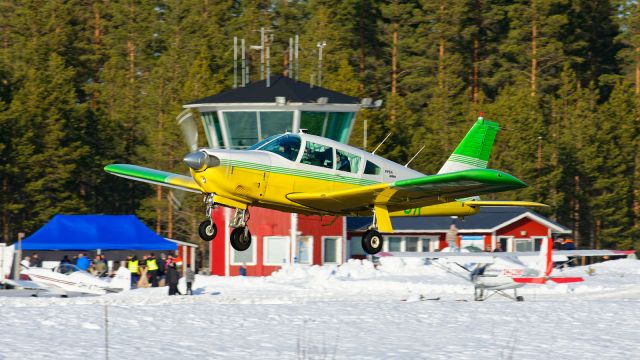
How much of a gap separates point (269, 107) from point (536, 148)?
28.7m

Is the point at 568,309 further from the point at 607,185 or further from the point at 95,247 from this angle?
the point at 607,185

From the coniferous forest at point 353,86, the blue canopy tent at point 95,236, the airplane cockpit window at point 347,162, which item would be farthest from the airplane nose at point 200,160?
the coniferous forest at point 353,86

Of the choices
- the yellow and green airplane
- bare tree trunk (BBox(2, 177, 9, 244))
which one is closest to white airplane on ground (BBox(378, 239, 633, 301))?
the yellow and green airplane

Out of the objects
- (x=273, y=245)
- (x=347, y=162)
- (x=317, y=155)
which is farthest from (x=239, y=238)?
(x=273, y=245)

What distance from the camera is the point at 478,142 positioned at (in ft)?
94.5

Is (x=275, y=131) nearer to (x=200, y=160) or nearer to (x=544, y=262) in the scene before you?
(x=544, y=262)

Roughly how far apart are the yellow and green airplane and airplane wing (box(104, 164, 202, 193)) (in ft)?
8.18

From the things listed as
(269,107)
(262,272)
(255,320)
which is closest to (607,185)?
(262,272)

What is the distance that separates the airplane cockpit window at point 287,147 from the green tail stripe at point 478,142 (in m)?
7.24

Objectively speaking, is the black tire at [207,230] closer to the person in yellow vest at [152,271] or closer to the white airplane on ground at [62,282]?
the white airplane on ground at [62,282]

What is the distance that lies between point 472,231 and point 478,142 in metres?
27.5

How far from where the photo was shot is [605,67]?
329ft

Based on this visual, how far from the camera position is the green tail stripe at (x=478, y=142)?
94.2 ft

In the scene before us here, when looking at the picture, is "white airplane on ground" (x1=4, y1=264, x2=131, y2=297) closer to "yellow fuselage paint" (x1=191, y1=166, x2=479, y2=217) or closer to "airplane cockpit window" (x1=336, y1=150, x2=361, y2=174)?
"yellow fuselage paint" (x1=191, y1=166, x2=479, y2=217)
